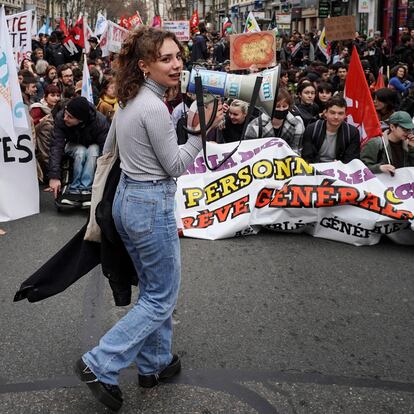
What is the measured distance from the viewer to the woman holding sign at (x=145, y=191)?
9.23ft

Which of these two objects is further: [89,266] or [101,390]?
[89,266]

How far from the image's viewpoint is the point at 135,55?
2.84 m

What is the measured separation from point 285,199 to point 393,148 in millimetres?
1313

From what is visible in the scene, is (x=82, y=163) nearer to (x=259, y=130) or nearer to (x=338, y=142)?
(x=259, y=130)

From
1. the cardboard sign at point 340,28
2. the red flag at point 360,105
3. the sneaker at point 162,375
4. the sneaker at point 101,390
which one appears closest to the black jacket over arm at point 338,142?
the red flag at point 360,105

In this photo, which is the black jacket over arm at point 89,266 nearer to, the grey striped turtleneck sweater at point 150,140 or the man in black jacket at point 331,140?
the grey striped turtleneck sweater at point 150,140

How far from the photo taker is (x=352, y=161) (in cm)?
626

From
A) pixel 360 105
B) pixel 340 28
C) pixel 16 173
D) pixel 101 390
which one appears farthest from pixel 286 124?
pixel 340 28

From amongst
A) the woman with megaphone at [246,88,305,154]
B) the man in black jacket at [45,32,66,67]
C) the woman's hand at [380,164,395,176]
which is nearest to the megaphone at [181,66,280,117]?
the woman's hand at [380,164,395,176]

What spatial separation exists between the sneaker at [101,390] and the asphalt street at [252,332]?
19 cm

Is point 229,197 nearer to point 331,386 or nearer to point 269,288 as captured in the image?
point 269,288

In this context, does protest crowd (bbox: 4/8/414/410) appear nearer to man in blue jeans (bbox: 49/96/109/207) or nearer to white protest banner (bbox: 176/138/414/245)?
man in blue jeans (bbox: 49/96/109/207)

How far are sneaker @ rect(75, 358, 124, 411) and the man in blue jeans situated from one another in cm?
415

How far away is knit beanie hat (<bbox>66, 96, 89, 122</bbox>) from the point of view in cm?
685
